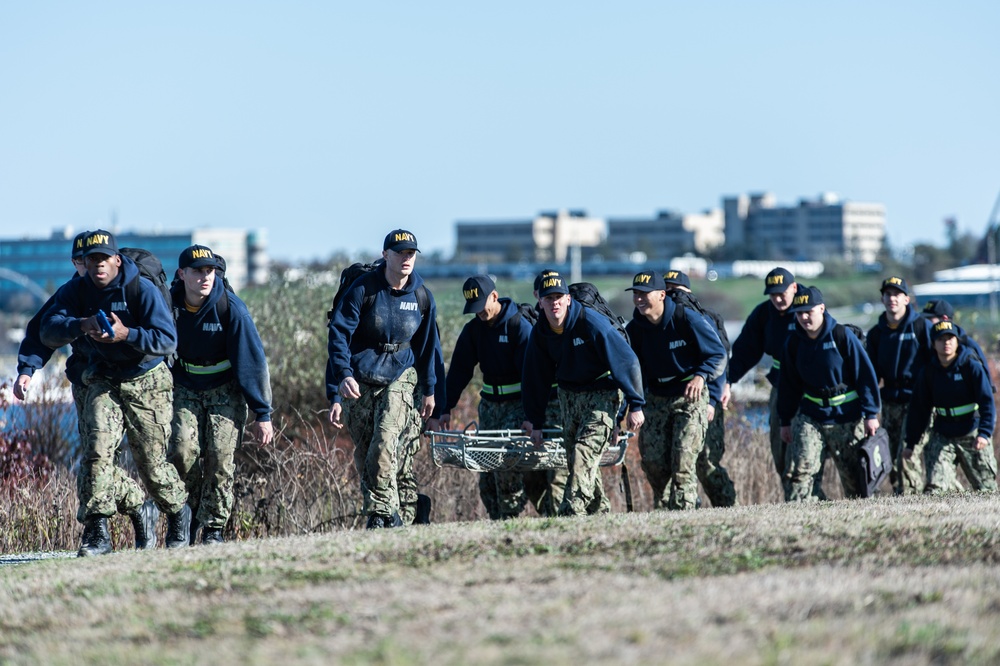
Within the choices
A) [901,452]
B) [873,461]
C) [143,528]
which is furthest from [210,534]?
[901,452]

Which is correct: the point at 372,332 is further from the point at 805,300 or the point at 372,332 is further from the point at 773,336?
the point at 773,336

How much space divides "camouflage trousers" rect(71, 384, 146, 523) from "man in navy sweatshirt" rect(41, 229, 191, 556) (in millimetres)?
27

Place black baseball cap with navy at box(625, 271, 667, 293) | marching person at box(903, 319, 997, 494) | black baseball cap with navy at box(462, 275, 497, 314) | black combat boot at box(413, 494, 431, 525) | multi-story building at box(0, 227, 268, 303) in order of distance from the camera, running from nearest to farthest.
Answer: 1. black combat boot at box(413, 494, 431, 525)
2. black baseball cap with navy at box(462, 275, 497, 314)
3. black baseball cap with navy at box(625, 271, 667, 293)
4. marching person at box(903, 319, 997, 494)
5. multi-story building at box(0, 227, 268, 303)

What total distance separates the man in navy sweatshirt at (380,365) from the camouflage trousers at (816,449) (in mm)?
3452

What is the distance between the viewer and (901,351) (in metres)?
14.0

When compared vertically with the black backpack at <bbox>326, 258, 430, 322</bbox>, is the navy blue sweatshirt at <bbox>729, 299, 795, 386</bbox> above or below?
below

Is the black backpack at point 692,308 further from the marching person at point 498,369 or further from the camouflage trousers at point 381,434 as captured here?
the camouflage trousers at point 381,434

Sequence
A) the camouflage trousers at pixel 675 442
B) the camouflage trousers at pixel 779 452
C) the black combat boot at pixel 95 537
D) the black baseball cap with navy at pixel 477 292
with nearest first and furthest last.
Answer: the black combat boot at pixel 95 537, the black baseball cap with navy at pixel 477 292, the camouflage trousers at pixel 675 442, the camouflage trousers at pixel 779 452

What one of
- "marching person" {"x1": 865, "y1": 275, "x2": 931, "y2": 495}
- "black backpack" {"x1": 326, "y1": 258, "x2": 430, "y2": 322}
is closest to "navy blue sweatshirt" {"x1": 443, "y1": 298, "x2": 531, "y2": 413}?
"black backpack" {"x1": 326, "y1": 258, "x2": 430, "y2": 322}

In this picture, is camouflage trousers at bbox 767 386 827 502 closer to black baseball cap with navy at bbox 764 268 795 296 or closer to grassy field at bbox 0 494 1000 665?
black baseball cap with navy at bbox 764 268 795 296

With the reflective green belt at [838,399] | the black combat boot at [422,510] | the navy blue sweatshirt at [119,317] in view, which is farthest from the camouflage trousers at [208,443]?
the reflective green belt at [838,399]

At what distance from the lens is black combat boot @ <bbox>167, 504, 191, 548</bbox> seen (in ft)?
33.4

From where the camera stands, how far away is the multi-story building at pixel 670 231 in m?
185

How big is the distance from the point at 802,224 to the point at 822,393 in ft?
576
